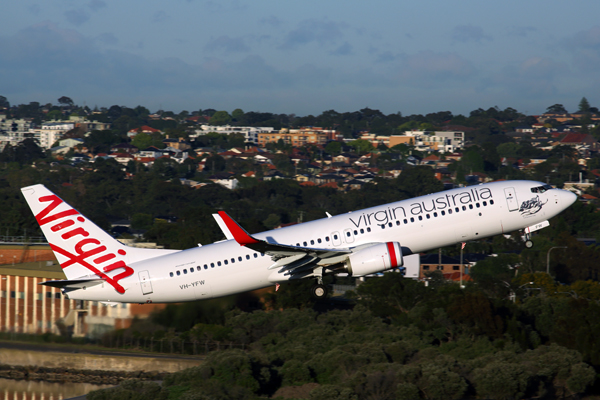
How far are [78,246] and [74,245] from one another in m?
0.24

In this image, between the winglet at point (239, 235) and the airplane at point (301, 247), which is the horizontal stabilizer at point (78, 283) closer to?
the airplane at point (301, 247)

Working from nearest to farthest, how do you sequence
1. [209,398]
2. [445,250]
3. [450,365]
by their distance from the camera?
[209,398] → [450,365] → [445,250]

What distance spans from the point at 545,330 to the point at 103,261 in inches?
1927

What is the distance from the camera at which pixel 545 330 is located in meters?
77.1

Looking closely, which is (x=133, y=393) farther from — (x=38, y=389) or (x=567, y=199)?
(x=567, y=199)

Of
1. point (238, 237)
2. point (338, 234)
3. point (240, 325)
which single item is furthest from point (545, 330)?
point (238, 237)

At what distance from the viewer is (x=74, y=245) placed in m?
43.8

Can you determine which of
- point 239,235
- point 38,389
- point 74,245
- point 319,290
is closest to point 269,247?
point 239,235

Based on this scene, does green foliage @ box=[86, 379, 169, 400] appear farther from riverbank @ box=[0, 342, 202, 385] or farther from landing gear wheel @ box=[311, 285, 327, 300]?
landing gear wheel @ box=[311, 285, 327, 300]

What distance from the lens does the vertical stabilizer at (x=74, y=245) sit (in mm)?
43375

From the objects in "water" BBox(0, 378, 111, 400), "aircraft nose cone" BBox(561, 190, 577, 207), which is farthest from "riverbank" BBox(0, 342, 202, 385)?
"aircraft nose cone" BBox(561, 190, 577, 207)

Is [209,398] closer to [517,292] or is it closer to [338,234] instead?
[338,234]

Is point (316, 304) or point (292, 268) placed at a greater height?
point (292, 268)

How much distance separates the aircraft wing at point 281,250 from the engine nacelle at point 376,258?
0.76 m
